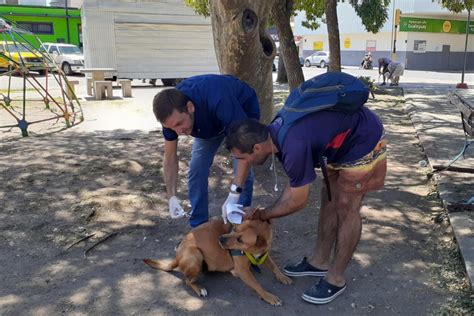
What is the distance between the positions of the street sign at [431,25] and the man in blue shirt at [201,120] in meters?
34.7

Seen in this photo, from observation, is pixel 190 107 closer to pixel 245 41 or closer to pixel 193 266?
pixel 193 266

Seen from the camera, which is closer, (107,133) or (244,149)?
(244,149)

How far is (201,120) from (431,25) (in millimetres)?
37008

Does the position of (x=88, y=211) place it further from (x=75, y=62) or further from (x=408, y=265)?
(x=75, y=62)

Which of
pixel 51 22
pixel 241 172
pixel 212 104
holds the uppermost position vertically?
pixel 51 22

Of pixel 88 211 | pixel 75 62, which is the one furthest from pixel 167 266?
pixel 75 62

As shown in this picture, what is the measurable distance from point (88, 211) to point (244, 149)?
2.62 metres

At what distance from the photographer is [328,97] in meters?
2.71

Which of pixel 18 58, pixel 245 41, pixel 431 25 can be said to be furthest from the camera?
pixel 431 25

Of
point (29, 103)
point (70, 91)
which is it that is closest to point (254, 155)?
point (70, 91)

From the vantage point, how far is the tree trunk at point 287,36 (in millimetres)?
9256

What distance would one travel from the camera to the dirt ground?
10.4 ft

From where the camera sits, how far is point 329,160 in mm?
2955

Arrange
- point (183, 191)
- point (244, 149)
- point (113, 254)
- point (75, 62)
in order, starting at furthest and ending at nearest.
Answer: point (75, 62) → point (183, 191) → point (113, 254) → point (244, 149)
